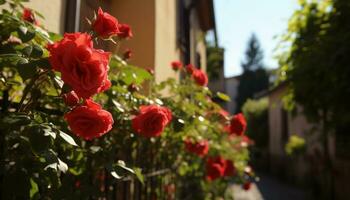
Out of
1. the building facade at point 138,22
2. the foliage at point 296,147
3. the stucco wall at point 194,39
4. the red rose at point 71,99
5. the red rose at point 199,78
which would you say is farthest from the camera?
the foliage at point 296,147

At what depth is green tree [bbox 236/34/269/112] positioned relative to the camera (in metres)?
50.6

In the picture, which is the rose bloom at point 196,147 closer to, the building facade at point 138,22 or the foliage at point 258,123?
the building facade at point 138,22

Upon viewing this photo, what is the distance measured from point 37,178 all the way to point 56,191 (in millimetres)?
112

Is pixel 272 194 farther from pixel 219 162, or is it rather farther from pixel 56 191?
pixel 56 191

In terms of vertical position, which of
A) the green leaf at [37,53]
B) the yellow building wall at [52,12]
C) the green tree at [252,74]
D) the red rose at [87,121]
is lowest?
the red rose at [87,121]

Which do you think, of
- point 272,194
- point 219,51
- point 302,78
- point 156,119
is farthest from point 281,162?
point 156,119

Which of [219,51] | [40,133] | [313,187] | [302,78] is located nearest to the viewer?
[40,133]

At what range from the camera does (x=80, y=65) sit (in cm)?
120

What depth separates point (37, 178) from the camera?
1580 millimetres

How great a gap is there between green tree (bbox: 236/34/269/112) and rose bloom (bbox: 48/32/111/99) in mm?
47824

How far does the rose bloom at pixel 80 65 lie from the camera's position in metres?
1.19

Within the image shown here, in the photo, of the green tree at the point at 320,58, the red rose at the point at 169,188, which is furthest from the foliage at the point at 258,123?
the red rose at the point at 169,188

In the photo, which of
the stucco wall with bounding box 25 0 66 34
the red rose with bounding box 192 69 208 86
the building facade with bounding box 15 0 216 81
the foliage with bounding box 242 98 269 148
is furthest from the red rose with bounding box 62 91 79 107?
the foliage with bounding box 242 98 269 148

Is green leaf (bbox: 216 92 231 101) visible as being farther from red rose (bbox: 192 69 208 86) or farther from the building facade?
the building facade
